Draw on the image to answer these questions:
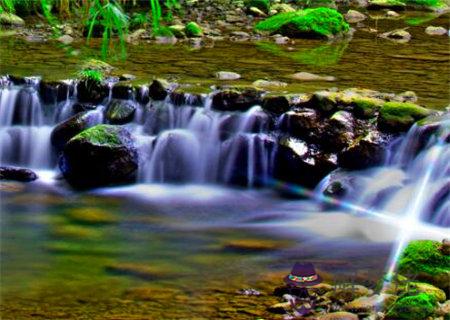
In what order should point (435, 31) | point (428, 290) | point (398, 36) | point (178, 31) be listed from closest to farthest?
point (428, 290)
point (178, 31)
point (398, 36)
point (435, 31)

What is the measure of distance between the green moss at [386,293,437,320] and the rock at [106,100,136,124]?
523cm

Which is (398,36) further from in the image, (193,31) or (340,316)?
(340,316)

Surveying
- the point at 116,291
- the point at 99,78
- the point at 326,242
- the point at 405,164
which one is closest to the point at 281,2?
→ the point at 99,78

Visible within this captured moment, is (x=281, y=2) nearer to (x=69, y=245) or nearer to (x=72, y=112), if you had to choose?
(x=72, y=112)

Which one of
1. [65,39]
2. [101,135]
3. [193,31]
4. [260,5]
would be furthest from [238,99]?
[260,5]

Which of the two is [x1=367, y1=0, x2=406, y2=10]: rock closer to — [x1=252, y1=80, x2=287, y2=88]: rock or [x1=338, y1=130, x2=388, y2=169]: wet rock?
[x1=252, y1=80, x2=287, y2=88]: rock

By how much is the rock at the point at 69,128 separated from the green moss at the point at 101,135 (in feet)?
1.74

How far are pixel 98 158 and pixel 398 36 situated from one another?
8297 mm

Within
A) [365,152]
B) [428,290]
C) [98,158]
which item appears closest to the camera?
[428,290]

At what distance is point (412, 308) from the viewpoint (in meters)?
4.12

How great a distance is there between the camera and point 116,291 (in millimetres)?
4887

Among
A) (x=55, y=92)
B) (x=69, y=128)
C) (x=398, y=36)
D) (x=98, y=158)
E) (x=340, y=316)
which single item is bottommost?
(x=340, y=316)

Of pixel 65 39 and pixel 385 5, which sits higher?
pixel 385 5

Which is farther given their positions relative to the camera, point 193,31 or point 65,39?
point 193,31
